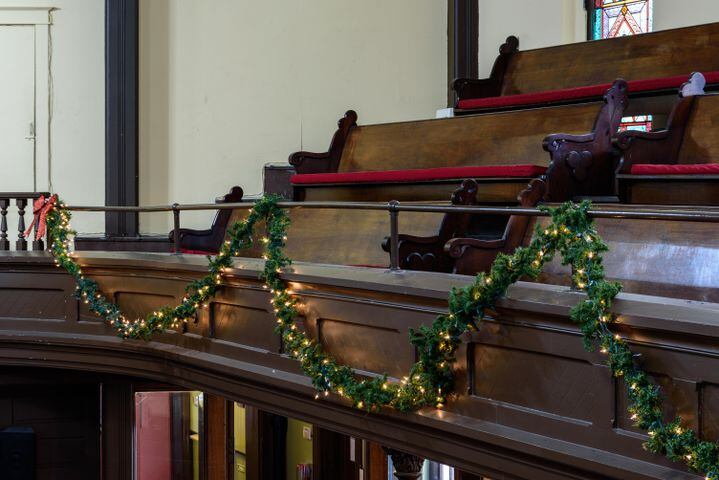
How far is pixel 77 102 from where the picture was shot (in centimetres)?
716

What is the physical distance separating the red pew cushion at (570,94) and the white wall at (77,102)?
2826mm

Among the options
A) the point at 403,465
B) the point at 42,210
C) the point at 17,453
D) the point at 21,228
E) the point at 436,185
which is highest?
the point at 436,185

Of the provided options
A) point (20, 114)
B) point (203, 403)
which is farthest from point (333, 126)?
point (203, 403)

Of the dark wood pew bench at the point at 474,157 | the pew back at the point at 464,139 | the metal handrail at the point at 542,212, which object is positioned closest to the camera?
the metal handrail at the point at 542,212

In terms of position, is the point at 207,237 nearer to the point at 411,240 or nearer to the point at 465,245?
the point at 411,240

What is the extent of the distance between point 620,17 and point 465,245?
3974mm

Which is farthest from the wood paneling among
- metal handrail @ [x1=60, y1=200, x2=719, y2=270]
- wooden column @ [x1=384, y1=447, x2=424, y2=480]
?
wooden column @ [x1=384, y1=447, x2=424, y2=480]

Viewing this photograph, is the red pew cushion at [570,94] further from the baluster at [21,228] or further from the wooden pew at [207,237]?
the baluster at [21,228]

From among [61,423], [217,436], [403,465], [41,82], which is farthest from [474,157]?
[217,436]

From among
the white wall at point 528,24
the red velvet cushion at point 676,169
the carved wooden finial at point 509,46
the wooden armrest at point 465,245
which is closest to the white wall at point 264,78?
the white wall at point 528,24

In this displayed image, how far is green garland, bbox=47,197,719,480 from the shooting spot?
2.72m

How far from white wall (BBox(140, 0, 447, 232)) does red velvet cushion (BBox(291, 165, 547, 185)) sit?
73.3 inches

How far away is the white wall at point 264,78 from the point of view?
23.8 ft

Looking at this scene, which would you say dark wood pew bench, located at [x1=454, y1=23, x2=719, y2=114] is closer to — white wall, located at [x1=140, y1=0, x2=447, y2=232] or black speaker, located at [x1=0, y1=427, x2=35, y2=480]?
white wall, located at [x1=140, y1=0, x2=447, y2=232]
